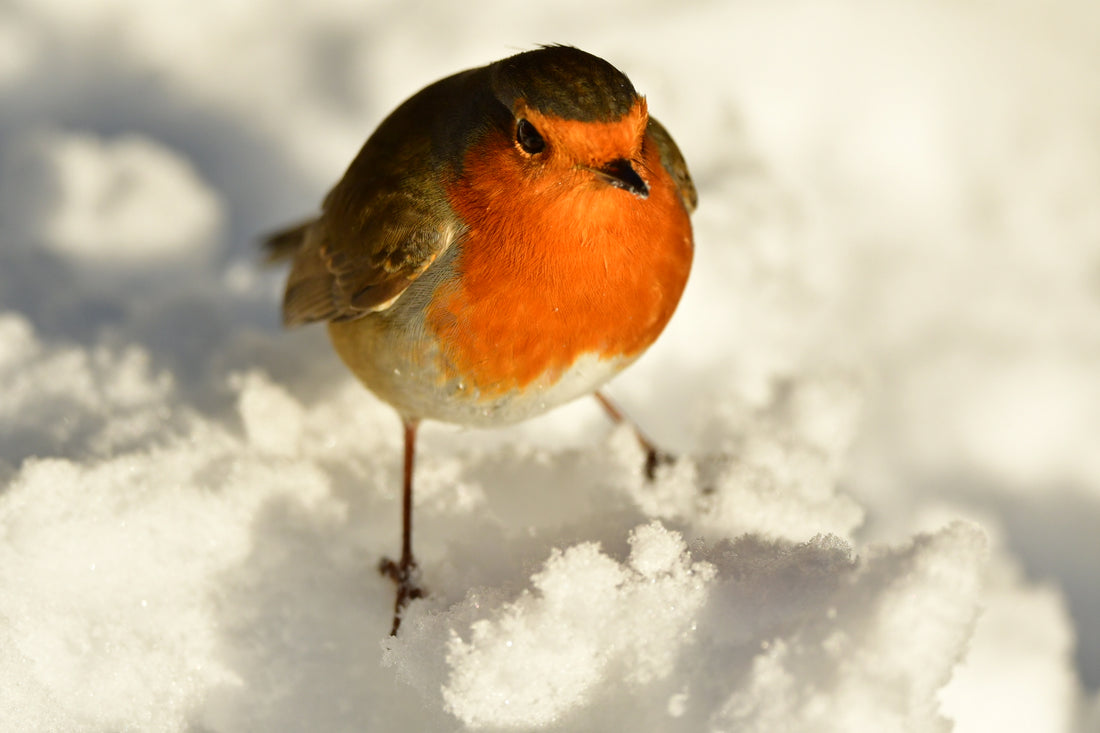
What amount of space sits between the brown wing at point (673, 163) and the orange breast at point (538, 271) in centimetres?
20

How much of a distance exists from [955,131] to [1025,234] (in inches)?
19.6

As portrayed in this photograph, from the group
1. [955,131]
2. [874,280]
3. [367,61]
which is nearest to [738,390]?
[874,280]

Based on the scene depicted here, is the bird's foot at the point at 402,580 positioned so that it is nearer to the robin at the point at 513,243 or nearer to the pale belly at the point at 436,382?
the robin at the point at 513,243

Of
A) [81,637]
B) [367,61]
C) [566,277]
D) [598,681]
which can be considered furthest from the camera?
[367,61]

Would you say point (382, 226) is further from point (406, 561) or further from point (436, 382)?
point (406, 561)

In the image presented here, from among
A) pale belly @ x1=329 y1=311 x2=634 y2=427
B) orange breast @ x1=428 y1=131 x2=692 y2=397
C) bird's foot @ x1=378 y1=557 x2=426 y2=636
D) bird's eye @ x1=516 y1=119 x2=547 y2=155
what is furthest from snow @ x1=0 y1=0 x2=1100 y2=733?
bird's eye @ x1=516 y1=119 x2=547 y2=155

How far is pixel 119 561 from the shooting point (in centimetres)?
233

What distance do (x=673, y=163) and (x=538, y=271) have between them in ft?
1.84

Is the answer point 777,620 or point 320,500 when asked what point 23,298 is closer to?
point 320,500

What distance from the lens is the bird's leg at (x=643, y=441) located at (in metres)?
2.96

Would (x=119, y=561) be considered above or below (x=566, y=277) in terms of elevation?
below

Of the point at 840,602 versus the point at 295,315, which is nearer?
the point at 840,602

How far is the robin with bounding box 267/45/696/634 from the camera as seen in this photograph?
6.46 feet

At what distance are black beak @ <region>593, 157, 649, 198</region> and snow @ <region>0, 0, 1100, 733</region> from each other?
0.67 metres
